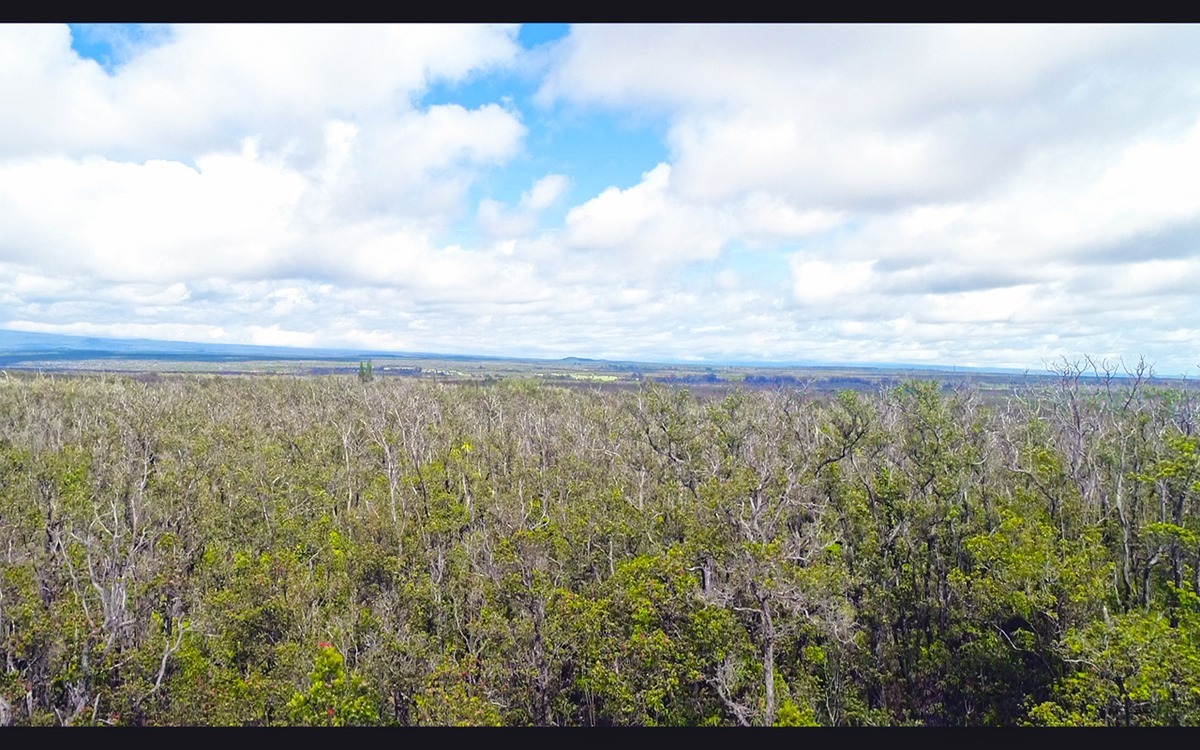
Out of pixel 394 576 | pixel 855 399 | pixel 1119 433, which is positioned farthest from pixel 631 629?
pixel 1119 433

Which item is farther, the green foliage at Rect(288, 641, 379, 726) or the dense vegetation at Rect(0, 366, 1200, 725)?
the dense vegetation at Rect(0, 366, 1200, 725)

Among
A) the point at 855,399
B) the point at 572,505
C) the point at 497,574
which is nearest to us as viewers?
the point at 855,399

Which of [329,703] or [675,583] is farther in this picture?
[675,583]

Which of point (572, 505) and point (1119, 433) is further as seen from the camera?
point (572, 505)

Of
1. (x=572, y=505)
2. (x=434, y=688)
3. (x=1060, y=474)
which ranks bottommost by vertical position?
(x=434, y=688)

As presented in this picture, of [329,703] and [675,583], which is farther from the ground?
[675,583]

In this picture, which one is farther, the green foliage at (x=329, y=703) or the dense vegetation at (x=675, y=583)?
the dense vegetation at (x=675, y=583)
